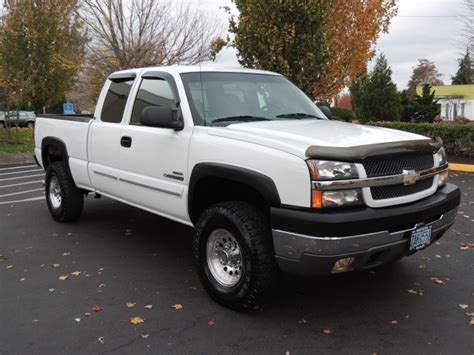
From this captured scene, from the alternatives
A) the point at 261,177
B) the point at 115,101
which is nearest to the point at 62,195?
the point at 115,101

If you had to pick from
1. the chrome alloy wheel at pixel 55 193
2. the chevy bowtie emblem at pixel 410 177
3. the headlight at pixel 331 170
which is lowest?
the chrome alloy wheel at pixel 55 193

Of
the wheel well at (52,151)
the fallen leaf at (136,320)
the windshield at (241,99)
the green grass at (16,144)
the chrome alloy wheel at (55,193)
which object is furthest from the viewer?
the green grass at (16,144)

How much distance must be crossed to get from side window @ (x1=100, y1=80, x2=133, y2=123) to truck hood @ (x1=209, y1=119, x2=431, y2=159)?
5.68 ft

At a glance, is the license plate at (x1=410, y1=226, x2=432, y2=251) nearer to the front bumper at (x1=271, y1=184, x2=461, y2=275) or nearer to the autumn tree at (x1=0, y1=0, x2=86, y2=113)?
the front bumper at (x1=271, y1=184, x2=461, y2=275)

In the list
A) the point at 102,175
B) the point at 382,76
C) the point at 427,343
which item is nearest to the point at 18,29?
the point at 382,76

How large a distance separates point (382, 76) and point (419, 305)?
20624 mm

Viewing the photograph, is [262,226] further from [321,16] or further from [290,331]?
[321,16]

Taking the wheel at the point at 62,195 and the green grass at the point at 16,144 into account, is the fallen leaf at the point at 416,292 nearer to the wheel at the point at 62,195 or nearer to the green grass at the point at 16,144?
the wheel at the point at 62,195

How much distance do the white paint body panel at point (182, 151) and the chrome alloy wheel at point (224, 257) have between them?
1.45 ft

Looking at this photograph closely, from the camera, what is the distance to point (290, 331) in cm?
360

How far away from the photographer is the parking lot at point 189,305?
3.43 m

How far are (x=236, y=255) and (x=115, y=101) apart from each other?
261 cm

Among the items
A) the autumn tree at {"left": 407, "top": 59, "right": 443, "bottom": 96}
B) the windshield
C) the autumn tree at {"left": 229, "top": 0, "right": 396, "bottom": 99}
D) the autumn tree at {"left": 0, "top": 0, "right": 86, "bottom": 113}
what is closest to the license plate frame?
the windshield

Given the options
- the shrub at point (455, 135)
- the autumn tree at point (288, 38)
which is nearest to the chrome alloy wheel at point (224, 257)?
the autumn tree at point (288, 38)
